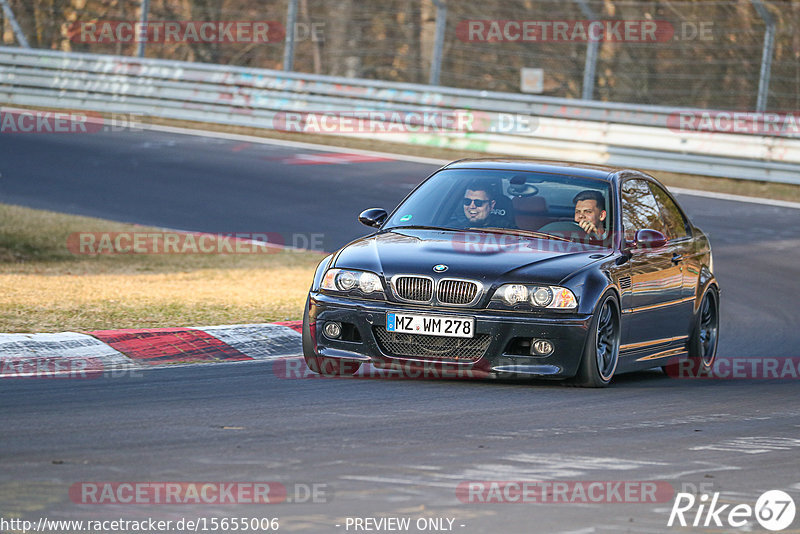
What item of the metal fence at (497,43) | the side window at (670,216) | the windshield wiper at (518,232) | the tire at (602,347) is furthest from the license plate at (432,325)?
the metal fence at (497,43)

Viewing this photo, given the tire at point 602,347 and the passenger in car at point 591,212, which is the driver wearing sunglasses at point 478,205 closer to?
the passenger in car at point 591,212

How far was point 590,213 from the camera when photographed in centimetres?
924

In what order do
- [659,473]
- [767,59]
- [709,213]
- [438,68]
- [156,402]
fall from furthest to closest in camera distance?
[438,68] < [767,59] < [709,213] < [156,402] < [659,473]

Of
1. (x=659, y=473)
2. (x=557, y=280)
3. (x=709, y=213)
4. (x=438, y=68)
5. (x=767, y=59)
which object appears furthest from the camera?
(x=438, y=68)

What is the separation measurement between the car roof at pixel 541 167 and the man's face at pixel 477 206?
34 cm

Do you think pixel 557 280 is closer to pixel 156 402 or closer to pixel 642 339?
pixel 642 339

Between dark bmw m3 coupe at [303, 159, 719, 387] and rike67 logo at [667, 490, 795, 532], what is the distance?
2.58 meters

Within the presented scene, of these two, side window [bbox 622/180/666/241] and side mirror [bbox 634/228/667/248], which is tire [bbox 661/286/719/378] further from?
side mirror [bbox 634/228/667/248]

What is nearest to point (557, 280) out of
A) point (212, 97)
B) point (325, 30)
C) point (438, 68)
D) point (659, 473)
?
point (659, 473)

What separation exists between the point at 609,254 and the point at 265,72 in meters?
16.4

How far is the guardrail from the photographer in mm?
21188

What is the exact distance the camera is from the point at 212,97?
24.9 m

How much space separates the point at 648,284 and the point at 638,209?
68 centimetres

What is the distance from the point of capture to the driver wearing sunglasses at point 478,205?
9195mm
